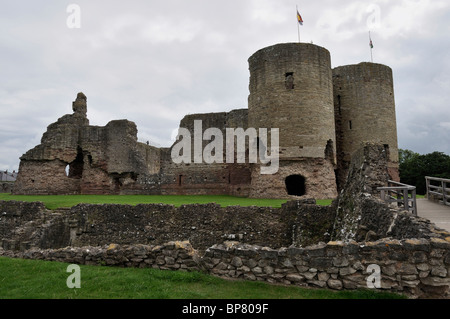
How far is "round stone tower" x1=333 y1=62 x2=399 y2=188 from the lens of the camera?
23.0 meters

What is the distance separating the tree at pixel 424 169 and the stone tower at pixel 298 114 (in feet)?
86.0

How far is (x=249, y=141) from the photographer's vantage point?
20.6 m

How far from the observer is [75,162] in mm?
26578

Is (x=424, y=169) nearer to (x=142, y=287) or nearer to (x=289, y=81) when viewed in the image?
(x=289, y=81)

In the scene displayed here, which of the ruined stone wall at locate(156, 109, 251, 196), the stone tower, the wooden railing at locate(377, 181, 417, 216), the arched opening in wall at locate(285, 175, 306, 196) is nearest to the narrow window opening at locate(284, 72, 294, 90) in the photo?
the stone tower

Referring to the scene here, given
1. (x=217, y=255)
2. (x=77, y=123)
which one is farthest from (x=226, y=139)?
(x=217, y=255)

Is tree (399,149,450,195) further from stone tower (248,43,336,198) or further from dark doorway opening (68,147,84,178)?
dark doorway opening (68,147,84,178)

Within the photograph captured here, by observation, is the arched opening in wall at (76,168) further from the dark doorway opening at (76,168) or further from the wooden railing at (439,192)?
the wooden railing at (439,192)

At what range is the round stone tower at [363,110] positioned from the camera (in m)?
23.0

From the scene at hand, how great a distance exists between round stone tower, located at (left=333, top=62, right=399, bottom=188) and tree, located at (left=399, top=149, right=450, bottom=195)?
1863cm

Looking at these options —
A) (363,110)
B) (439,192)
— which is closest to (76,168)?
(363,110)

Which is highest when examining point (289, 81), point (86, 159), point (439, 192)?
point (289, 81)

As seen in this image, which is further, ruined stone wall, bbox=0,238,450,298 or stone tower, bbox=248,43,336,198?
stone tower, bbox=248,43,336,198

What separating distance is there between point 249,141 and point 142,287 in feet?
51.3
